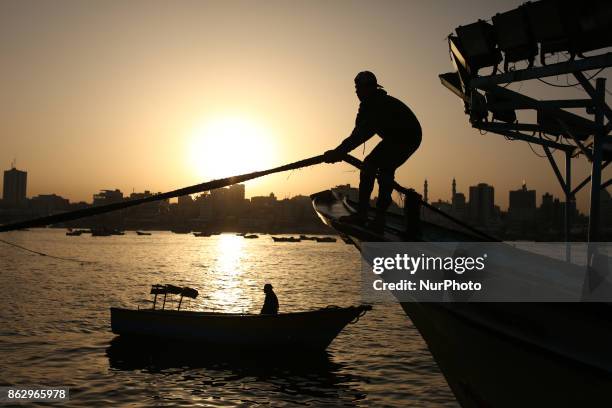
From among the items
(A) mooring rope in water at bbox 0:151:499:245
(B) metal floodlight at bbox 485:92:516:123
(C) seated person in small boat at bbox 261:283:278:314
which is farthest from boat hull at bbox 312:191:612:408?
(C) seated person in small boat at bbox 261:283:278:314

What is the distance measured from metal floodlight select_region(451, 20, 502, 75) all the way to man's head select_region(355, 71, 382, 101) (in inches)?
318

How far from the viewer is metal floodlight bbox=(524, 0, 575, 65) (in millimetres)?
11031

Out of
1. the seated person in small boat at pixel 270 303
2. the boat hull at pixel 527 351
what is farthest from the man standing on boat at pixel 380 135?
the seated person in small boat at pixel 270 303

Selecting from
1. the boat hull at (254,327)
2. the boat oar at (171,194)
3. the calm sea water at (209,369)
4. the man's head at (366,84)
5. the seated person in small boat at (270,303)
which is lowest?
the calm sea water at (209,369)

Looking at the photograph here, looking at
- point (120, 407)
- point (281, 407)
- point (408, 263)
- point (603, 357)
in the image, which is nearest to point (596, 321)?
point (603, 357)

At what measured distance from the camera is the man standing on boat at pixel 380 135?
5027 mm

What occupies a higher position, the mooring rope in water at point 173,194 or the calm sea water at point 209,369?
the mooring rope in water at point 173,194

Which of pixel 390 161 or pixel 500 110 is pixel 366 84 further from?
pixel 500 110

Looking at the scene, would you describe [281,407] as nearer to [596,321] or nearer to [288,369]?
[288,369]

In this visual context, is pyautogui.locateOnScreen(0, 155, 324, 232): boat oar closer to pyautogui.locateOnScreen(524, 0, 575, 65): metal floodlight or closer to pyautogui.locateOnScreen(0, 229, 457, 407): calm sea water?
pyautogui.locateOnScreen(524, 0, 575, 65): metal floodlight

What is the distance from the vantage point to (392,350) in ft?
96.4

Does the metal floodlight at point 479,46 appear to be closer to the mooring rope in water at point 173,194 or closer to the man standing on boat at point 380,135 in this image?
the man standing on boat at point 380,135

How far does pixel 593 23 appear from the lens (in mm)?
10703

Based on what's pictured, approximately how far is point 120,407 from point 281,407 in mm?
5607
